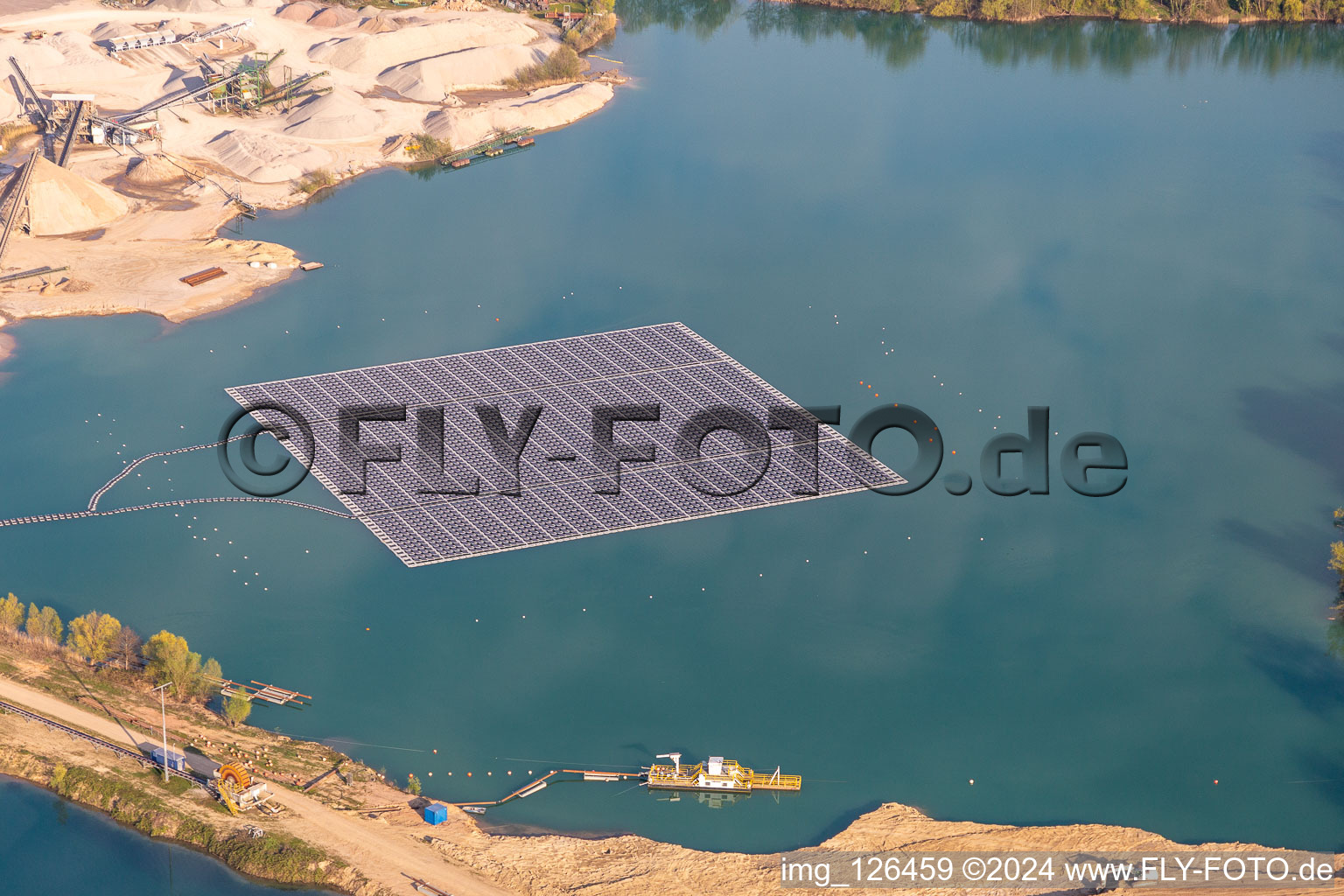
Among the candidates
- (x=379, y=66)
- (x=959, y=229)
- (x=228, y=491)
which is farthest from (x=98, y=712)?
(x=379, y=66)

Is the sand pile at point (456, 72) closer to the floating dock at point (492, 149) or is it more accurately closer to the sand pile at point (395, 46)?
the sand pile at point (395, 46)

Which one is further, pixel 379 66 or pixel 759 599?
pixel 379 66

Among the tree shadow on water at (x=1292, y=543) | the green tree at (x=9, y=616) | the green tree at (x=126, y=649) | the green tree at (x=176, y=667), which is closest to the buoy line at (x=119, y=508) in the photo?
the green tree at (x=9, y=616)

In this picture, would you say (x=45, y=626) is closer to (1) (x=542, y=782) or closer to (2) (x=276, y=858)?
(2) (x=276, y=858)

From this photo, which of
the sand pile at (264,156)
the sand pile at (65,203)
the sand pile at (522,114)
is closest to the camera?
the sand pile at (65,203)

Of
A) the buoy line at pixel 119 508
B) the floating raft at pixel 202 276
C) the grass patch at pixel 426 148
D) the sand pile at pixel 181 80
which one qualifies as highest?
the sand pile at pixel 181 80

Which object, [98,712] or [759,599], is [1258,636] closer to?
[759,599]
